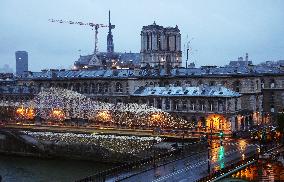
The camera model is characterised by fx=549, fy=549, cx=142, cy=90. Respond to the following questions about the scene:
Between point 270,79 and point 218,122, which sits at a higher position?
point 270,79

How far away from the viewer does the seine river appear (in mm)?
74050

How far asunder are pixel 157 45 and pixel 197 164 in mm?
110332

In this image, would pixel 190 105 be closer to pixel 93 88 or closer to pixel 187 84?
pixel 187 84

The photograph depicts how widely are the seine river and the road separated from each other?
14.9m

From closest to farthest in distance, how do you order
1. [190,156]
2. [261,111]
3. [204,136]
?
[190,156]
[204,136]
[261,111]

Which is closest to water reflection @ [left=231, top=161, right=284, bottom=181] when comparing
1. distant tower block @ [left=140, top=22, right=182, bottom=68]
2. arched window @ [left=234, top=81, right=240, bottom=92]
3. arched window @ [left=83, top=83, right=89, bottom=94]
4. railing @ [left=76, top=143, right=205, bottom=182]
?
railing @ [left=76, top=143, right=205, bottom=182]

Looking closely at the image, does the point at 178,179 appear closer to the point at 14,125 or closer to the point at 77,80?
the point at 14,125

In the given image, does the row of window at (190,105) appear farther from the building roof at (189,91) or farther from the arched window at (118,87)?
the arched window at (118,87)

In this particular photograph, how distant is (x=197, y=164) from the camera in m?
66.7

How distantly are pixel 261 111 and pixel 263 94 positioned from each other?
5.69 meters

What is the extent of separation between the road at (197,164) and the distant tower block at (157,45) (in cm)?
9426

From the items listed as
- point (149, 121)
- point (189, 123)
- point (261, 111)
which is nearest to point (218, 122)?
point (189, 123)

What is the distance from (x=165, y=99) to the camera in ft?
343

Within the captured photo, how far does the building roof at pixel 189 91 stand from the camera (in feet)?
322
